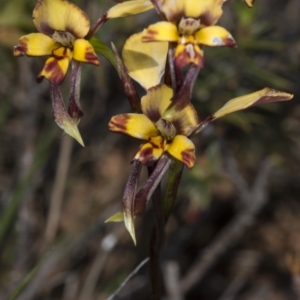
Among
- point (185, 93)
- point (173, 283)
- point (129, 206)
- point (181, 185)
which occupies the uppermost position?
point (185, 93)

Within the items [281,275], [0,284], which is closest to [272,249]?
[281,275]

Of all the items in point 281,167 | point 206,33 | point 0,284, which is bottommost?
point 0,284

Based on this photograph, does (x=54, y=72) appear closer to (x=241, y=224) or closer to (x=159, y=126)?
(x=159, y=126)

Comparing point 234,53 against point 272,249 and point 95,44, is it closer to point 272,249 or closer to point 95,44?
point 95,44

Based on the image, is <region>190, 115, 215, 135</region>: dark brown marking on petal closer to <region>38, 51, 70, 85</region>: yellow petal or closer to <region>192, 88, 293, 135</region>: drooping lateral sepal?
<region>192, 88, 293, 135</region>: drooping lateral sepal

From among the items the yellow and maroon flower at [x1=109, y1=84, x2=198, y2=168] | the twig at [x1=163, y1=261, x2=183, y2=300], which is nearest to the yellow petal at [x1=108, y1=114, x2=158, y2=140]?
the yellow and maroon flower at [x1=109, y1=84, x2=198, y2=168]

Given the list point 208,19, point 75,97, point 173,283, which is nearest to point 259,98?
point 208,19
